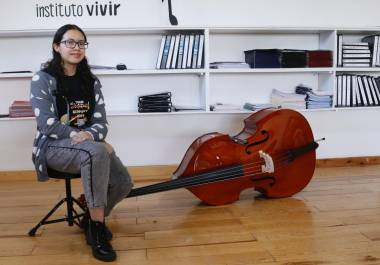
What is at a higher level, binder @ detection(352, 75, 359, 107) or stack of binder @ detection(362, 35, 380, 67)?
stack of binder @ detection(362, 35, 380, 67)

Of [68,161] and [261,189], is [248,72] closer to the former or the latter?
[261,189]

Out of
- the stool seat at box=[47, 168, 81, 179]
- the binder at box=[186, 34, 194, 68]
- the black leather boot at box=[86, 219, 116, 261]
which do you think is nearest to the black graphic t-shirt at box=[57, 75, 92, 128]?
the stool seat at box=[47, 168, 81, 179]

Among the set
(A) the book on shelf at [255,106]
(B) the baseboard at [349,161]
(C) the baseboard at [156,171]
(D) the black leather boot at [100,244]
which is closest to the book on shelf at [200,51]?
(A) the book on shelf at [255,106]

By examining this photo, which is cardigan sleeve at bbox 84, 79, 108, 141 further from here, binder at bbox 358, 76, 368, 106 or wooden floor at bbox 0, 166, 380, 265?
binder at bbox 358, 76, 368, 106

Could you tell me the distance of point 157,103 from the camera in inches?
119

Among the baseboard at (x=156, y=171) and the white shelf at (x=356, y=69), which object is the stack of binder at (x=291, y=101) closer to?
the white shelf at (x=356, y=69)

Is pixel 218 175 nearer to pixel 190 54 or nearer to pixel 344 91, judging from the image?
pixel 190 54

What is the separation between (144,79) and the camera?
127 inches

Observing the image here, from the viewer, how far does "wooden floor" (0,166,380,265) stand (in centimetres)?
184

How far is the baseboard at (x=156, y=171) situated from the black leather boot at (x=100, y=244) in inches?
54.9

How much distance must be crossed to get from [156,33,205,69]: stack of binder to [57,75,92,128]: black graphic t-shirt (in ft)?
3.22

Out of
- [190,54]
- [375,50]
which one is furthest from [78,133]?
[375,50]

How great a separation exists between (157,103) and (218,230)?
3.89ft

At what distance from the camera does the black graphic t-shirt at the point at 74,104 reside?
204 cm
